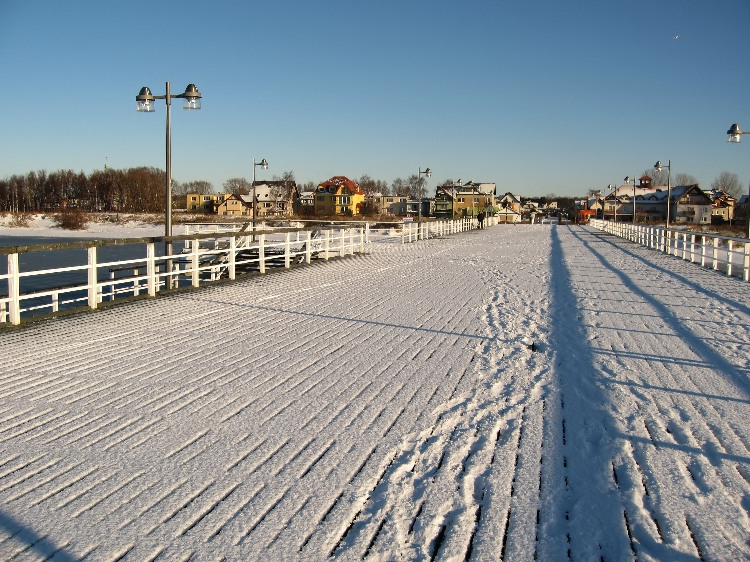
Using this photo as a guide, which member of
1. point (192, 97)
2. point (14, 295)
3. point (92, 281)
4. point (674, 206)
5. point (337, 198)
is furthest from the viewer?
point (337, 198)

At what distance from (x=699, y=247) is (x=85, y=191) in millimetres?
128739

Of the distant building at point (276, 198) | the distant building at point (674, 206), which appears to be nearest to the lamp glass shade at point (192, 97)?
the distant building at point (674, 206)

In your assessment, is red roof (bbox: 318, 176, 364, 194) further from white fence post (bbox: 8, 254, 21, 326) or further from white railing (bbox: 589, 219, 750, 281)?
white fence post (bbox: 8, 254, 21, 326)

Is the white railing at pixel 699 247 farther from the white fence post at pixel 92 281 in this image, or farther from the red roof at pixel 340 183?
the red roof at pixel 340 183

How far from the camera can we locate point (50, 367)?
6828 mm

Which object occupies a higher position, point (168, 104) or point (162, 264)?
point (168, 104)

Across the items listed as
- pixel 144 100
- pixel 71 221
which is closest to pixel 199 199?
pixel 71 221

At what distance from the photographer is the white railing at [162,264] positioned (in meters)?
10.4

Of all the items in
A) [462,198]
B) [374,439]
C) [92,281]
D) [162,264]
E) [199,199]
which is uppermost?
[199,199]

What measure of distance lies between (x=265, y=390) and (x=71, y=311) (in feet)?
19.0

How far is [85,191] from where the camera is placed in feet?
428

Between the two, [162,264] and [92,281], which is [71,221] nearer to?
[162,264]

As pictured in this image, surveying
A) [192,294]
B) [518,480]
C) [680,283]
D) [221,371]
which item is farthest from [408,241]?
[518,480]

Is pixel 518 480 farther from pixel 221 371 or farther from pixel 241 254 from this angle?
pixel 241 254
